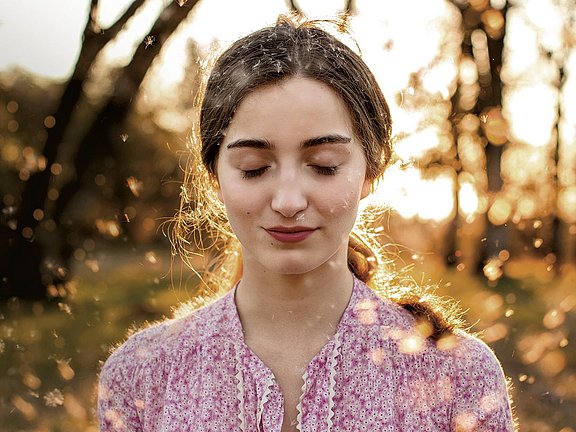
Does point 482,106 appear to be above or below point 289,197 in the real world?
above

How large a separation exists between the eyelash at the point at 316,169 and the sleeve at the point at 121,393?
61 centimetres

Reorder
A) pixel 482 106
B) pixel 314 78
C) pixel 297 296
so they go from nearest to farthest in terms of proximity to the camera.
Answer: pixel 314 78 → pixel 297 296 → pixel 482 106

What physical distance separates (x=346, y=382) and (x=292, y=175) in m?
0.53

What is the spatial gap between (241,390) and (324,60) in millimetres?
810

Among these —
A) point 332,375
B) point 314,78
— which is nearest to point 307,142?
point 314,78

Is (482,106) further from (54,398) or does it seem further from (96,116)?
(96,116)

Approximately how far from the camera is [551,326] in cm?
878

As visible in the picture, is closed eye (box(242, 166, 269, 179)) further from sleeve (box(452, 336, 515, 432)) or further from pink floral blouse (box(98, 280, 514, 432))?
sleeve (box(452, 336, 515, 432))

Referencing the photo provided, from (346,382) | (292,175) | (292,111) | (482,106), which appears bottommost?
(346,382)

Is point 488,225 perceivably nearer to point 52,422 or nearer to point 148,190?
point 52,422

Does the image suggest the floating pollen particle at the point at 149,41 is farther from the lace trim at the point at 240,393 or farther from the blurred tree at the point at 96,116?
the lace trim at the point at 240,393

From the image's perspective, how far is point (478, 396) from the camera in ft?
6.60

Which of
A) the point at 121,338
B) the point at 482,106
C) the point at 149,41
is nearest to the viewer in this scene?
the point at 149,41

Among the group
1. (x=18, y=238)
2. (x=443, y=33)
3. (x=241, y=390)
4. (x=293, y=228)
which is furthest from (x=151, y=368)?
(x=443, y=33)
